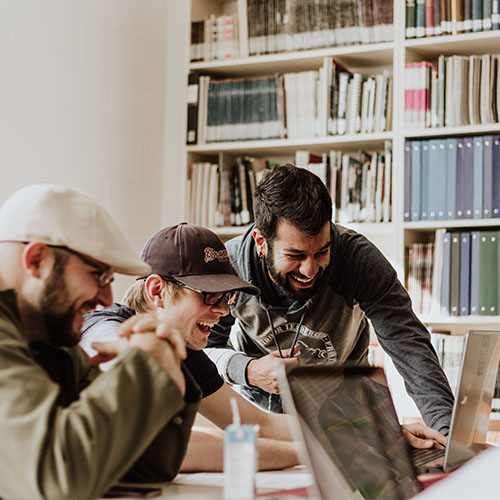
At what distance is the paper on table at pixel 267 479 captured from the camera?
122 centimetres

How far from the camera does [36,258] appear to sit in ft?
3.47

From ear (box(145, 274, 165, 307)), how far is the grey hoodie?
41 centimetres

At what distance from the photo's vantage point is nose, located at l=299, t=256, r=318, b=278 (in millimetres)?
1975

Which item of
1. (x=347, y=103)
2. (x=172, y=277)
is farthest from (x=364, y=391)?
(x=347, y=103)

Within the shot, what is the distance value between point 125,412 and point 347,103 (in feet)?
8.14

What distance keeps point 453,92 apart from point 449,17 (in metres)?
0.30

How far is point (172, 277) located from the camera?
1.70 meters

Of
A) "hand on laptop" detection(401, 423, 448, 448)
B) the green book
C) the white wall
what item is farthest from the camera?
the green book

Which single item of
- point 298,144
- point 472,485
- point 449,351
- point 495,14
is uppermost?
point 495,14

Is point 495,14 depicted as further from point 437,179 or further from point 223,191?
point 223,191

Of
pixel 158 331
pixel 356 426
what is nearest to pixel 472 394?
pixel 356 426

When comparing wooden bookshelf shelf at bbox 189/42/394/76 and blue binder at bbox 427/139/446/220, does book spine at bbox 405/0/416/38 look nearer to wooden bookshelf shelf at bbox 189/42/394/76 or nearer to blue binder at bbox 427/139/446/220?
wooden bookshelf shelf at bbox 189/42/394/76

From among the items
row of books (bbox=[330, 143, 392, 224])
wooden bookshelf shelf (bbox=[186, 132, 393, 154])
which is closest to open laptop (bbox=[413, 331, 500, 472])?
row of books (bbox=[330, 143, 392, 224])

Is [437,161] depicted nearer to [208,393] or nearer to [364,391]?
[208,393]
